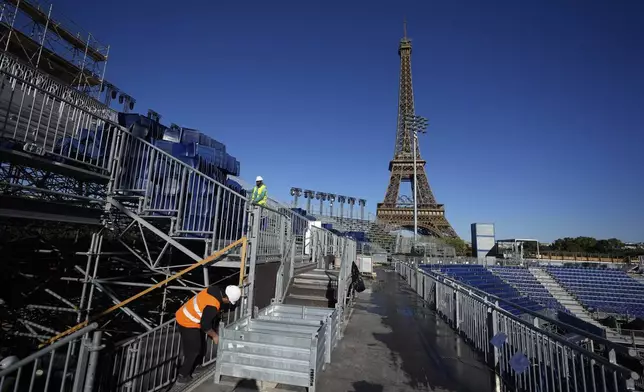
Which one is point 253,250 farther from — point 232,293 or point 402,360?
point 402,360

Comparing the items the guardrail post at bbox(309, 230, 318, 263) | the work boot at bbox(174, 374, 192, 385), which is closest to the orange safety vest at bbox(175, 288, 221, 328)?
the work boot at bbox(174, 374, 192, 385)

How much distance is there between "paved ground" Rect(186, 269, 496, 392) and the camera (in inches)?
173

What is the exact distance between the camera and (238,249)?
6.46 metres

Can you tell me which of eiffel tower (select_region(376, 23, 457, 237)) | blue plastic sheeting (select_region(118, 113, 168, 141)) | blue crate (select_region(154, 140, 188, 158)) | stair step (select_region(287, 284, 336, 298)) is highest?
eiffel tower (select_region(376, 23, 457, 237))

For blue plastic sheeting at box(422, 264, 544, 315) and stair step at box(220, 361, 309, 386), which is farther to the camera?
blue plastic sheeting at box(422, 264, 544, 315)

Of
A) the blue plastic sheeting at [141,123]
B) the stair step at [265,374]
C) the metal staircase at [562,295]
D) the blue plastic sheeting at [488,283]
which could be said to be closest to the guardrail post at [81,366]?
the stair step at [265,374]

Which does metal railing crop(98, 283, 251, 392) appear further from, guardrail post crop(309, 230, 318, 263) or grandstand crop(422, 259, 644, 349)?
grandstand crop(422, 259, 644, 349)

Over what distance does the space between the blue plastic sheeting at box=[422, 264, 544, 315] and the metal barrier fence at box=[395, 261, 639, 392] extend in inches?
460

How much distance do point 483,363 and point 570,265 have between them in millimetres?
36548

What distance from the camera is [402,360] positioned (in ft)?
17.8

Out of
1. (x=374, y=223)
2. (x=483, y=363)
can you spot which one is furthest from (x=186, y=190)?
(x=374, y=223)

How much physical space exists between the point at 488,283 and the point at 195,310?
832 inches

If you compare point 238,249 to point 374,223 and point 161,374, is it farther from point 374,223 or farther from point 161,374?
point 374,223

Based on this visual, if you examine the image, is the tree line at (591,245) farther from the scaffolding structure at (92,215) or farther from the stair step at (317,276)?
the scaffolding structure at (92,215)
